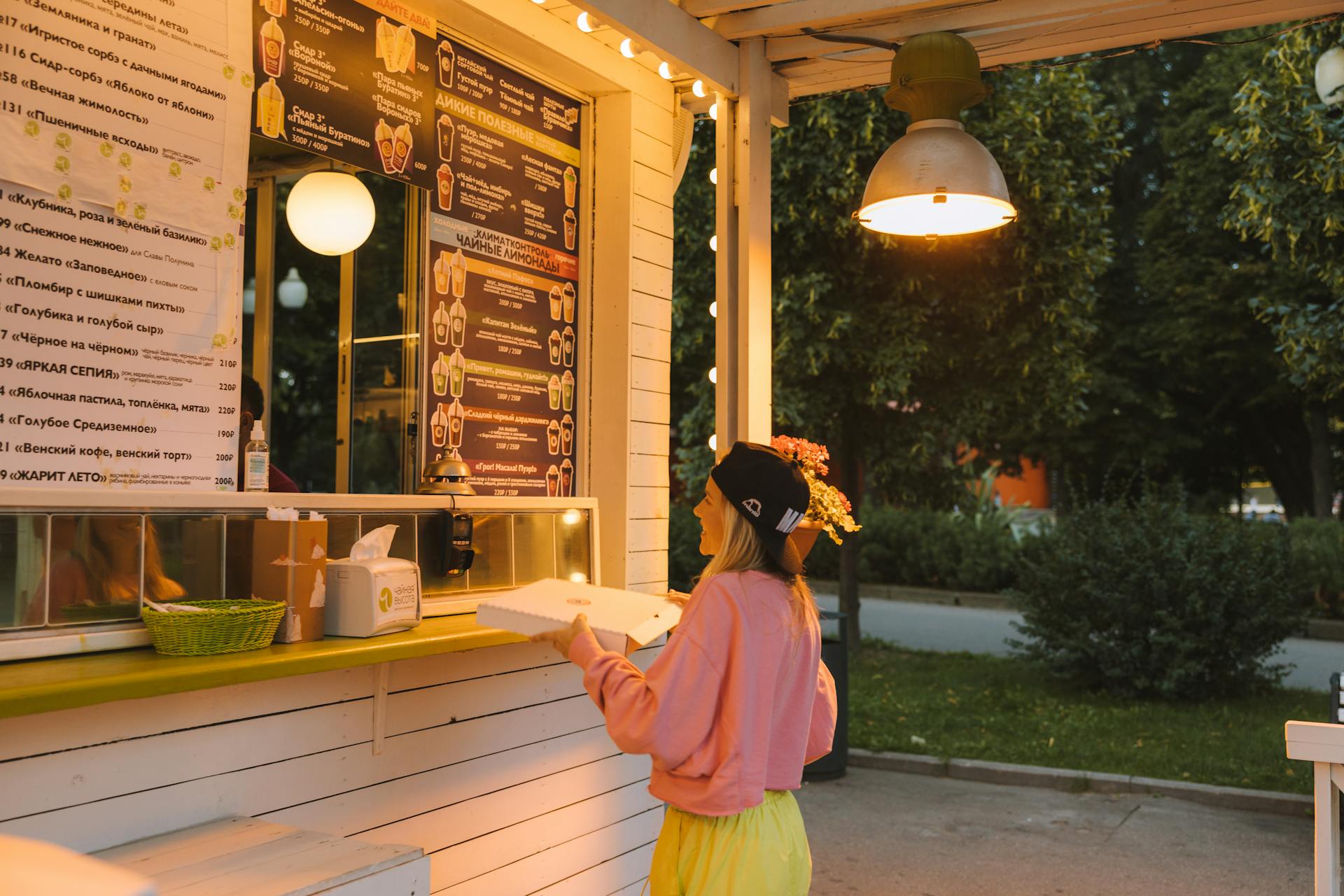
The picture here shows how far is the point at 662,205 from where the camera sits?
4793 mm

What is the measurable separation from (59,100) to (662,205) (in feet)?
8.18

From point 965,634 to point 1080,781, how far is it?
7.03m

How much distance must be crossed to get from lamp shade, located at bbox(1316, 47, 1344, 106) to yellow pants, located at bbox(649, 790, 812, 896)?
6.44 meters

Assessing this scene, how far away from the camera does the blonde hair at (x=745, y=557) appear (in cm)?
271

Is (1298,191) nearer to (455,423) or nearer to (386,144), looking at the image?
(455,423)

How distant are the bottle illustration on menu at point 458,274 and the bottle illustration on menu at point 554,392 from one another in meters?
0.54

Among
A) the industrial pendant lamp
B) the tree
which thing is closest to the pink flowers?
the industrial pendant lamp

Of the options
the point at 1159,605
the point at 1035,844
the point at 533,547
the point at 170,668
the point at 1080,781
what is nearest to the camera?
the point at 170,668

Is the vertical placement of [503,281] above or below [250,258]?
below

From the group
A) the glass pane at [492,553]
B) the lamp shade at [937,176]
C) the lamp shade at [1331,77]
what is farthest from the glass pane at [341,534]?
the lamp shade at [1331,77]

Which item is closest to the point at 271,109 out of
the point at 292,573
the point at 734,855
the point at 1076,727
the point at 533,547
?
the point at 292,573

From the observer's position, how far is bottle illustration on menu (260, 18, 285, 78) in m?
3.37

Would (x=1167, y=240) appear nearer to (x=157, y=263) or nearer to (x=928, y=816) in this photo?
(x=928, y=816)

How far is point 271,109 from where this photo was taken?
3.38 metres
